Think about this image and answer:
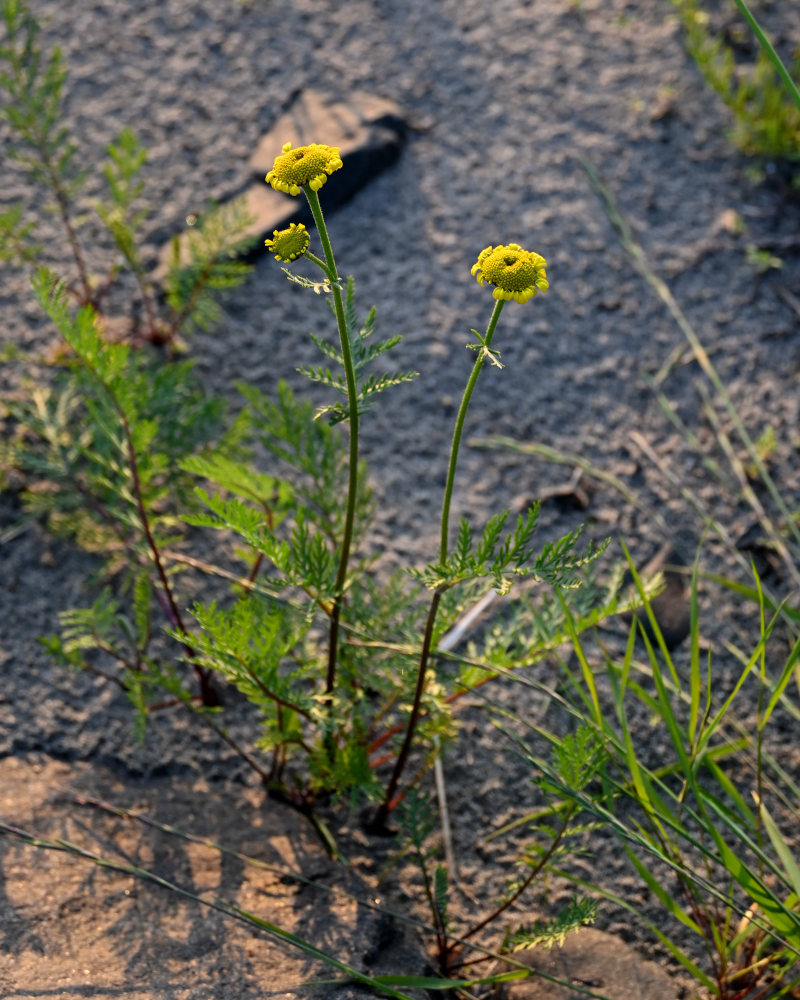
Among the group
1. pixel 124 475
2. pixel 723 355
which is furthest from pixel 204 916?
pixel 723 355

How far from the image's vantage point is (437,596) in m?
1.25

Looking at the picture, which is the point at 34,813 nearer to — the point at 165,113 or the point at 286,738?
the point at 286,738

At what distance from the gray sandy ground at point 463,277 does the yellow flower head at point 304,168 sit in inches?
40.5

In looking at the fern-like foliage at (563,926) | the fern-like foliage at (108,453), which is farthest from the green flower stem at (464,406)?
the fern-like foliage at (108,453)

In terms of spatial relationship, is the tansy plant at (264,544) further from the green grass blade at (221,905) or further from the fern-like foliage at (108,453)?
the green grass blade at (221,905)

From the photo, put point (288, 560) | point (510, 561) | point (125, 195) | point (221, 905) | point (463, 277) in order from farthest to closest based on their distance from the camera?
point (463, 277) < point (125, 195) < point (221, 905) < point (288, 560) < point (510, 561)

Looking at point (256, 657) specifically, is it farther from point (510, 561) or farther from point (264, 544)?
point (510, 561)

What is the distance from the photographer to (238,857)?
1.49 meters

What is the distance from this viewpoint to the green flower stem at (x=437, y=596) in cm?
104

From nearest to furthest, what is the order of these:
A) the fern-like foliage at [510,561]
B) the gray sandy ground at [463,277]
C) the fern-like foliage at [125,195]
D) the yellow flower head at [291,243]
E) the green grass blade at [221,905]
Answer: the yellow flower head at [291,243] → the fern-like foliage at [510,561] → the green grass blade at [221,905] → the gray sandy ground at [463,277] → the fern-like foliage at [125,195]

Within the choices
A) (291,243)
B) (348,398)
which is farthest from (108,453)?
(291,243)

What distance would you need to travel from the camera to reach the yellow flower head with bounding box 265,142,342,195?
1.03 metres

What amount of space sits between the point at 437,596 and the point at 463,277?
1.34 metres

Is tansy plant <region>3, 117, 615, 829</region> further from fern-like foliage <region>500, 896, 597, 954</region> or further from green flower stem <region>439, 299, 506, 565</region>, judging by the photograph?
fern-like foliage <region>500, 896, 597, 954</region>
